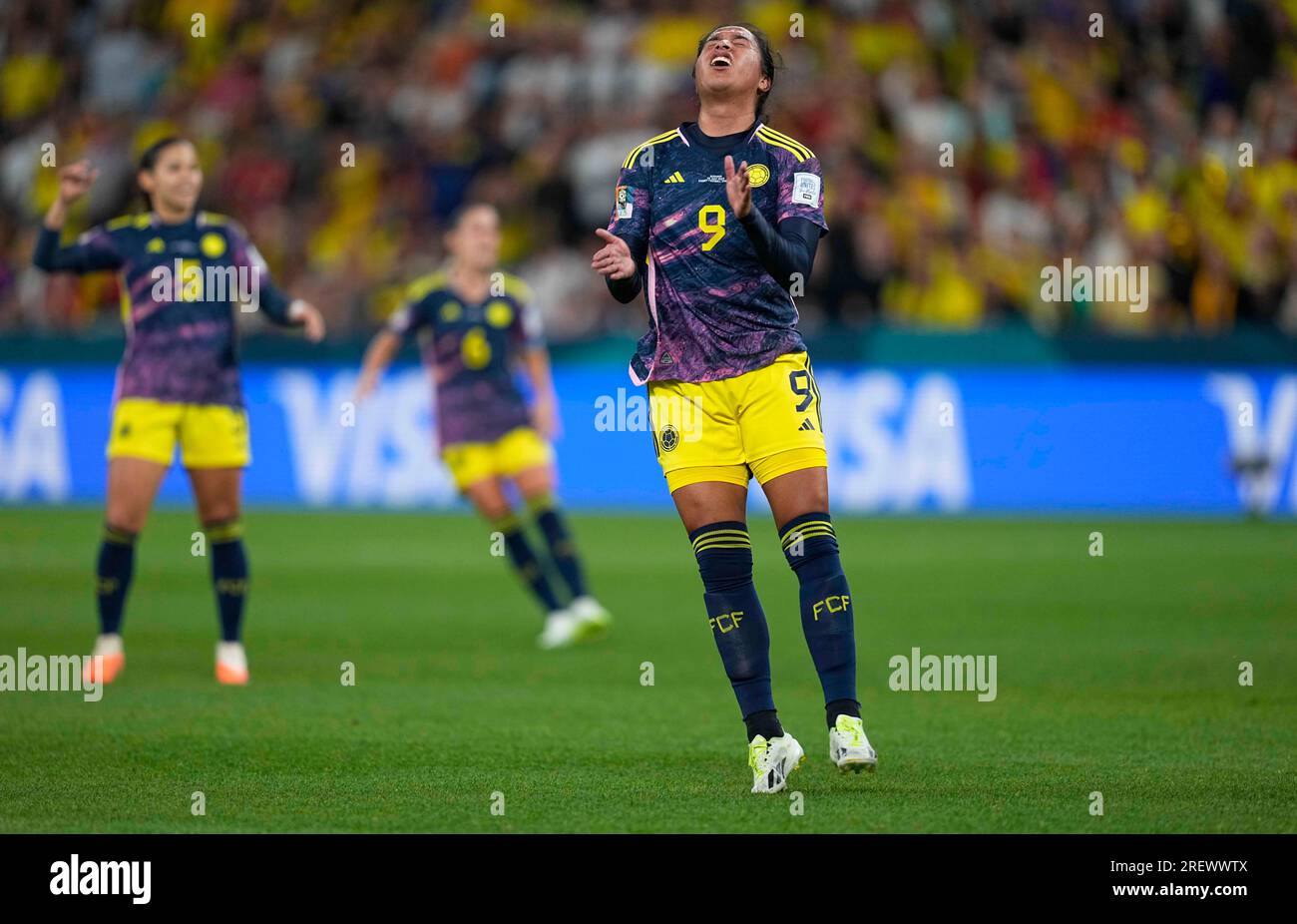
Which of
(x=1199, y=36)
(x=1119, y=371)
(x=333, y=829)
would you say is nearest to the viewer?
(x=333, y=829)

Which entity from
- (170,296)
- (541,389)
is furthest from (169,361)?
(541,389)

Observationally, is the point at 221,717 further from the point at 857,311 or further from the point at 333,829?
the point at 857,311

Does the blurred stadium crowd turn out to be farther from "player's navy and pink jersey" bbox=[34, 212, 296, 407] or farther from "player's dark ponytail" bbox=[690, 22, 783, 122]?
"player's dark ponytail" bbox=[690, 22, 783, 122]

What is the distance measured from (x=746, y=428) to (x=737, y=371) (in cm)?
20

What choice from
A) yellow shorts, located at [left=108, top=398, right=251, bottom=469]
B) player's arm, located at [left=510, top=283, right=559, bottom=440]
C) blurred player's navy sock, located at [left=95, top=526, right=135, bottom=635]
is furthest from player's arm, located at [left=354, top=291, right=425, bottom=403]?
blurred player's navy sock, located at [left=95, top=526, right=135, bottom=635]

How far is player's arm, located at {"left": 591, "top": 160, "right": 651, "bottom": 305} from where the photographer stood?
20.3ft

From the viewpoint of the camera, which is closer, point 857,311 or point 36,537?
point 36,537

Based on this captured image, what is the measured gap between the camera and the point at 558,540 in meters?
11.6

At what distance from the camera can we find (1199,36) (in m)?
20.8

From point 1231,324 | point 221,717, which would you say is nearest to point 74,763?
point 221,717

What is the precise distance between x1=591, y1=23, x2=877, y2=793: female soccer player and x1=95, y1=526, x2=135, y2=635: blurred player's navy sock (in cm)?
404

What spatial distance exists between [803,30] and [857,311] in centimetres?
438

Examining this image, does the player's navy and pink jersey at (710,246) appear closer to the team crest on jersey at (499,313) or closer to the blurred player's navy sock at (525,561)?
the blurred player's navy sock at (525,561)

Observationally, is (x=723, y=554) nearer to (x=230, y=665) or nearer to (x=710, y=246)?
(x=710, y=246)
